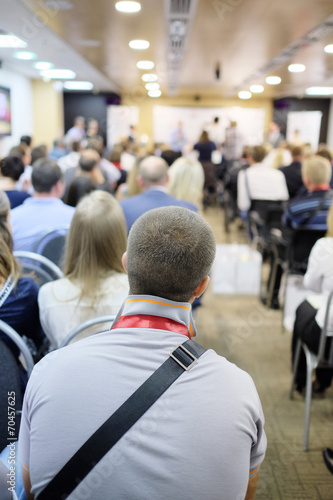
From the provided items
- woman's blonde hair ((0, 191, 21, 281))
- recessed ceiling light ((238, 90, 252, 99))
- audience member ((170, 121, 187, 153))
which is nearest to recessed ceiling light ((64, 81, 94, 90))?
audience member ((170, 121, 187, 153))

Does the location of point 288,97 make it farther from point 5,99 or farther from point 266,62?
point 5,99

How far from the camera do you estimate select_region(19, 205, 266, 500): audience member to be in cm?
75

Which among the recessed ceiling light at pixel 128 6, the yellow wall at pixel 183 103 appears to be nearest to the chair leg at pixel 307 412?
the recessed ceiling light at pixel 128 6

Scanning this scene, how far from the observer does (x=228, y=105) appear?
1474 centimetres

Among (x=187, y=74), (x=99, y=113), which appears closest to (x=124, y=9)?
(x=187, y=74)

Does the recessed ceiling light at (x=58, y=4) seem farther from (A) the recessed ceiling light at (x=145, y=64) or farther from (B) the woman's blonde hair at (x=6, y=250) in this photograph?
(A) the recessed ceiling light at (x=145, y=64)

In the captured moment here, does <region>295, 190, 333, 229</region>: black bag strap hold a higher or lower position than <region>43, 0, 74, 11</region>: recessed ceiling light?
lower

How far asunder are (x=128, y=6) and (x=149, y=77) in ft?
19.9

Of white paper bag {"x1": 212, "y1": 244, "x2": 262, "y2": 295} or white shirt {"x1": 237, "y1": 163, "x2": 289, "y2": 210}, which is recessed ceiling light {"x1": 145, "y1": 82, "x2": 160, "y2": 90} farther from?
white paper bag {"x1": 212, "y1": 244, "x2": 262, "y2": 295}

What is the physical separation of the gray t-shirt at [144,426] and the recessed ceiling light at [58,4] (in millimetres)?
3989

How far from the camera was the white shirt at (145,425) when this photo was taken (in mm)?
753

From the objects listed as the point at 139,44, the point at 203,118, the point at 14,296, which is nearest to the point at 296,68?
the point at 139,44

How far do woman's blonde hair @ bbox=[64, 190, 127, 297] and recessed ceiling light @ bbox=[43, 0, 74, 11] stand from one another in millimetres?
3087

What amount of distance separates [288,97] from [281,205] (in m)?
11.5
